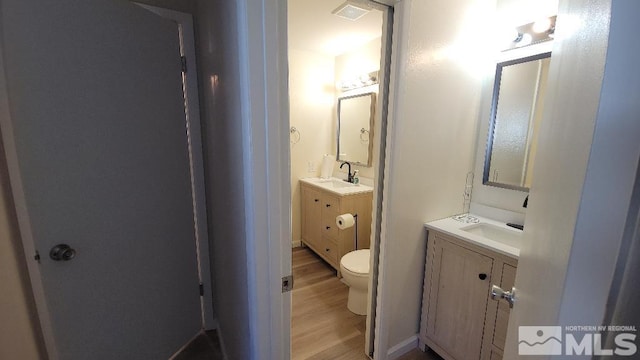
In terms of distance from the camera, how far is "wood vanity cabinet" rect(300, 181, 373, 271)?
2.62 m

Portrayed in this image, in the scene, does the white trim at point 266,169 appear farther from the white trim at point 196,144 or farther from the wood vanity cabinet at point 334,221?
the wood vanity cabinet at point 334,221

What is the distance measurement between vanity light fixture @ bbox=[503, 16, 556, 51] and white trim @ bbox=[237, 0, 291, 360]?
1.57 m

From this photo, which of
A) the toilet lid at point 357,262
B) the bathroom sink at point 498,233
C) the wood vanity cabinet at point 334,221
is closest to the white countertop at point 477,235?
the bathroom sink at point 498,233

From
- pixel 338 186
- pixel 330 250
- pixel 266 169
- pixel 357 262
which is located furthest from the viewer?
pixel 338 186

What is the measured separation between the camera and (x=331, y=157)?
3.29m

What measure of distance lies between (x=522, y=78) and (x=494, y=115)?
0.84 feet

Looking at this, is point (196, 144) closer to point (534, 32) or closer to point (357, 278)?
point (357, 278)

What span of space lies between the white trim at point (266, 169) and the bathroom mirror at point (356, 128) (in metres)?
2.16

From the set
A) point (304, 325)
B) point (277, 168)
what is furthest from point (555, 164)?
point (304, 325)

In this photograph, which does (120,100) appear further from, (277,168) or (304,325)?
(304,325)

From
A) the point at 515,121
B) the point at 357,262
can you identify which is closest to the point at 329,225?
the point at 357,262

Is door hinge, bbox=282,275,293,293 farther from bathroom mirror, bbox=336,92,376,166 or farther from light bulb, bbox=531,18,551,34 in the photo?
bathroom mirror, bbox=336,92,376,166

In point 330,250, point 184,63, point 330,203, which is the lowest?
point 330,250

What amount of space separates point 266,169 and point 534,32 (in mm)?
1794
